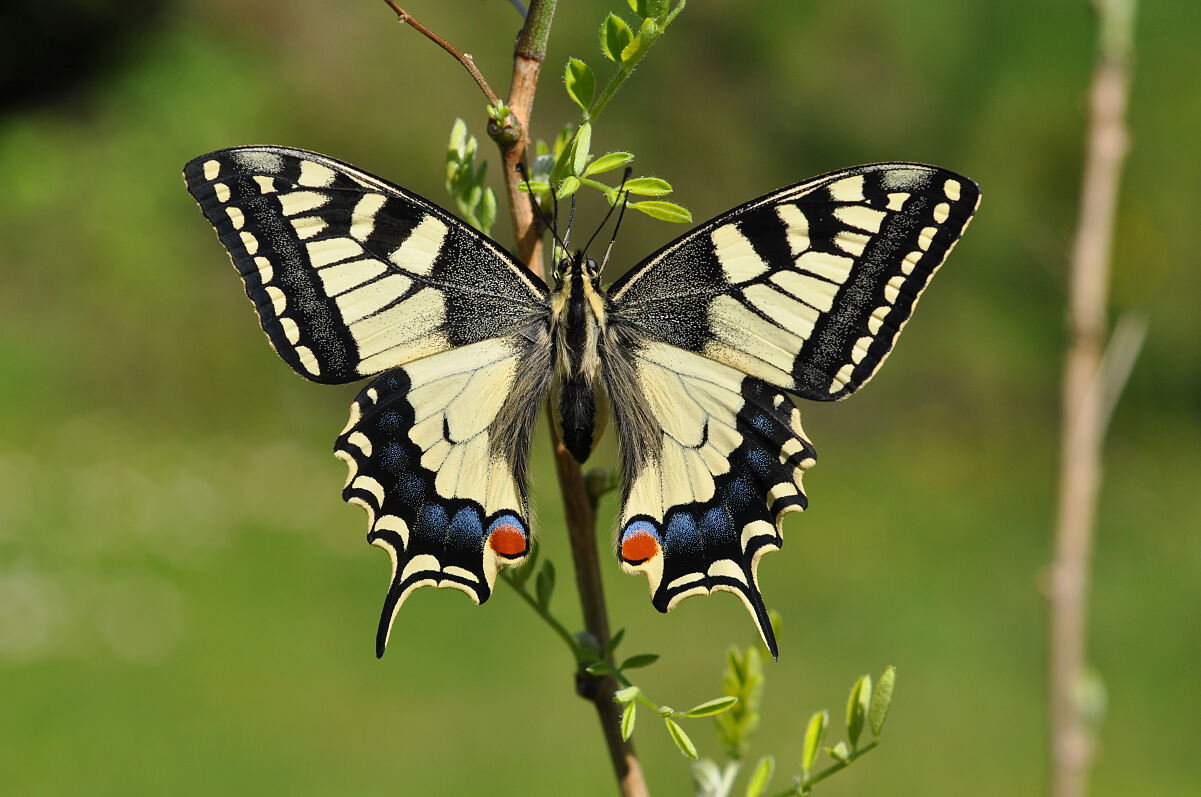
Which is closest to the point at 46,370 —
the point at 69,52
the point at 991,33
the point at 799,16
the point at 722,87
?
the point at 69,52

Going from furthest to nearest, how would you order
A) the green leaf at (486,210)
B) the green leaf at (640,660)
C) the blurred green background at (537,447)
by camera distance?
the blurred green background at (537,447)
the green leaf at (486,210)
the green leaf at (640,660)

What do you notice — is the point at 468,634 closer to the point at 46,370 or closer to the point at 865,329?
the point at 46,370

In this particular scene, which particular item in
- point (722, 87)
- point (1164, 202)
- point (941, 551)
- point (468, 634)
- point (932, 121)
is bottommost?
point (941, 551)

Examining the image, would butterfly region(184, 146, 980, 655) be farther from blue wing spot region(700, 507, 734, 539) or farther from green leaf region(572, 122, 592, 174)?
green leaf region(572, 122, 592, 174)

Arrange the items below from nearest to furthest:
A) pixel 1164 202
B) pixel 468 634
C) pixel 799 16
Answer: pixel 468 634
pixel 1164 202
pixel 799 16

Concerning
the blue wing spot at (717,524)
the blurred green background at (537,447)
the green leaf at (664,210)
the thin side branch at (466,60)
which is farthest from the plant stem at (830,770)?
the blurred green background at (537,447)

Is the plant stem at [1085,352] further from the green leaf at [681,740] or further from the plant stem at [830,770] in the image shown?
the green leaf at [681,740]
